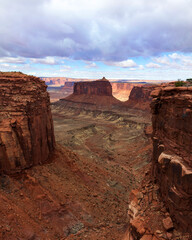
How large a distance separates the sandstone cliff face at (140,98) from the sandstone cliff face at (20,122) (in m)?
76.4

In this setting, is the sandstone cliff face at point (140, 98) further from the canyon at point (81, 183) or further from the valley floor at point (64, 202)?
the valley floor at point (64, 202)

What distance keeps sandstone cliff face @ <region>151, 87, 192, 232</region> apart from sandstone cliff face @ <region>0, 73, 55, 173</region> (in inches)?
574

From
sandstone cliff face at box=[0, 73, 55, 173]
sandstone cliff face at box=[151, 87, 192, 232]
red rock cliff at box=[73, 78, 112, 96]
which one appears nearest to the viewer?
sandstone cliff face at box=[151, 87, 192, 232]

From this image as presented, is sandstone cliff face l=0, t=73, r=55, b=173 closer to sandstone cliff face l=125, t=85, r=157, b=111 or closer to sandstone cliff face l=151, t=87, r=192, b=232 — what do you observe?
sandstone cliff face l=151, t=87, r=192, b=232

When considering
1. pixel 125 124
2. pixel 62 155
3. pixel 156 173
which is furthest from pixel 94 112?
pixel 156 173

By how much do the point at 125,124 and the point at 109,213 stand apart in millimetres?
58838

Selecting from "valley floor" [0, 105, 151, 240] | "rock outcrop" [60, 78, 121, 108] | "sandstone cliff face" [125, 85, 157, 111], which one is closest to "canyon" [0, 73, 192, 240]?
"valley floor" [0, 105, 151, 240]

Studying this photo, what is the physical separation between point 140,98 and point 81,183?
276 ft

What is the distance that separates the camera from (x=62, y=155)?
2495cm

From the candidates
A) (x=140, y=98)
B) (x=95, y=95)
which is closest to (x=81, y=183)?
(x=140, y=98)

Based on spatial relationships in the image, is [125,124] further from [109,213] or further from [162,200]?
[162,200]

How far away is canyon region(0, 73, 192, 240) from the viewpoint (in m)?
8.73

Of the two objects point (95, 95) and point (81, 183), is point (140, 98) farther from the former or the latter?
point (81, 183)

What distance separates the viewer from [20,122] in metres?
19.0
